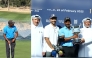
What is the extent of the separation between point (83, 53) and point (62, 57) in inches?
15.9

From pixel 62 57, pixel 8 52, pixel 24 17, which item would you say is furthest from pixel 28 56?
pixel 24 17

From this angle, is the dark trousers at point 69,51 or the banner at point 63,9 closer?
the banner at point 63,9

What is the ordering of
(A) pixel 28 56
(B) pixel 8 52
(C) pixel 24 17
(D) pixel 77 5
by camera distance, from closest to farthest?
(D) pixel 77 5 < (B) pixel 8 52 < (A) pixel 28 56 < (C) pixel 24 17

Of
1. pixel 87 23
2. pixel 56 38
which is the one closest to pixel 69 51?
pixel 56 38

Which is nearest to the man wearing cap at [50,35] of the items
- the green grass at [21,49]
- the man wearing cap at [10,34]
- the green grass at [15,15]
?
the man wearing cap at [10,34]

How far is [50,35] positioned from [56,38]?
13cm

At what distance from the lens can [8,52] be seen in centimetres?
765

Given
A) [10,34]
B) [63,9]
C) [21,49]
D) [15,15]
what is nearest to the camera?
[63,9]

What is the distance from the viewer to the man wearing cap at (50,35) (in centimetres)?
562

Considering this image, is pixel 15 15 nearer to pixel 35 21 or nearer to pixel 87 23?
pixel 35 21

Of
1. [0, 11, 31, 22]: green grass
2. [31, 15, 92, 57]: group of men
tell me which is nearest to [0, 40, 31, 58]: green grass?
[0, 11, 31, 22]: green grass

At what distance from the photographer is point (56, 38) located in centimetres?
564

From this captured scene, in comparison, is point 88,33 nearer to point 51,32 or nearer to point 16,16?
point 51,32

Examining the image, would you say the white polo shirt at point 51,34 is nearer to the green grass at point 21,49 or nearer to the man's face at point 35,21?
the man's face at point 35,21
